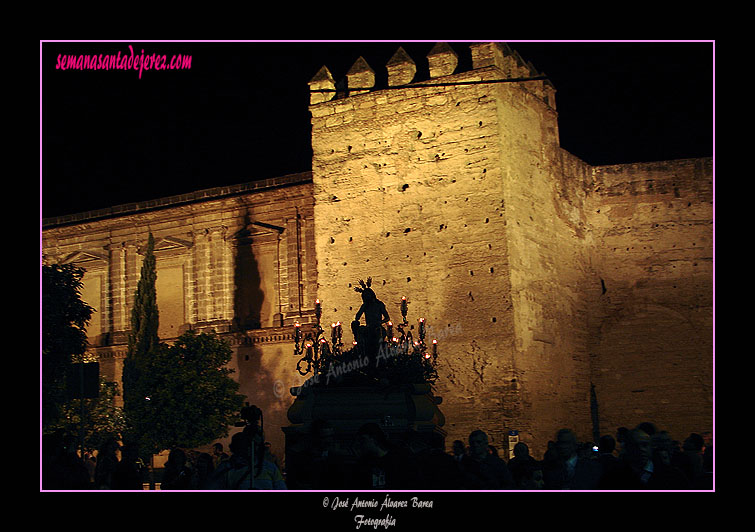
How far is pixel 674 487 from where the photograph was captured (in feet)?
24.3

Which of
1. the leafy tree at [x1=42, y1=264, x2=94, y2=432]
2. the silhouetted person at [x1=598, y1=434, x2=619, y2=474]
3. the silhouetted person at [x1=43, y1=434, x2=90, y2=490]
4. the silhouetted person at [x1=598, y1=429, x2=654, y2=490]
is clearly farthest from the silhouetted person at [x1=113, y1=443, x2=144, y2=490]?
the leafy tree at [x1=42, y1=264, x2=94, y2=432]

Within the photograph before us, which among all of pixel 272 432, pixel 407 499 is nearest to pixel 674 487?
pixel 407 499

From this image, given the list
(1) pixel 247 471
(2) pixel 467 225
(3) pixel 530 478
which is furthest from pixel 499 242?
(1) pixel 247 471

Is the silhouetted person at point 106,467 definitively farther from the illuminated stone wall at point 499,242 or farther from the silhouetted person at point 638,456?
the illuminated stone wall at point 499,242

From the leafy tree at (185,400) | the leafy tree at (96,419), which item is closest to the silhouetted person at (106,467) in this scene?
the leafy tree at (185,400)

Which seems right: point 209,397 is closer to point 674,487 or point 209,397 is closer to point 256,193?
point 256,193

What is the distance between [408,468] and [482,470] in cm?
138

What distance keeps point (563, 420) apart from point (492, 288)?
9.58ft

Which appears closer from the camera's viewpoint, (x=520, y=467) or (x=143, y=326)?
(x=520, y=467)

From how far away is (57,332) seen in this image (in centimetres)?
1909

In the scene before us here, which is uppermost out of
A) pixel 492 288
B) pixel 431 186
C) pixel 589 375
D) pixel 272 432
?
pixel 431 186

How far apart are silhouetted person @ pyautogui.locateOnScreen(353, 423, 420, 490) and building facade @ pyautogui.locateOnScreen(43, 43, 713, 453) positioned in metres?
11.1

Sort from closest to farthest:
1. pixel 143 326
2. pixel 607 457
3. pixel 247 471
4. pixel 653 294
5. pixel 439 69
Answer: pixel 247 471, pixel 607 457, pixel 439 69, pixel 653 294, pixel 143 326

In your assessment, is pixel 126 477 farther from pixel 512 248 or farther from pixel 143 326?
pixel 143 326
